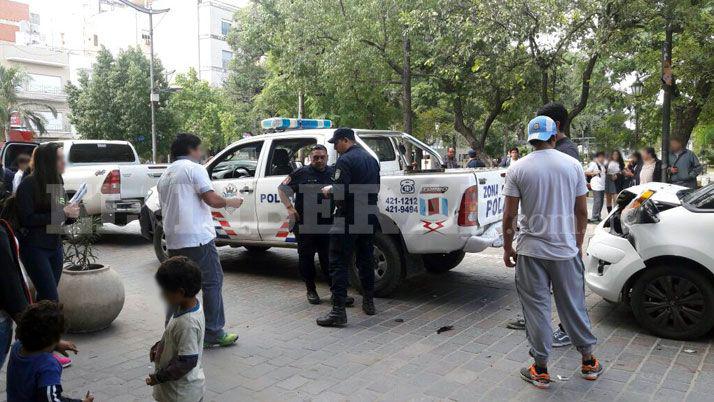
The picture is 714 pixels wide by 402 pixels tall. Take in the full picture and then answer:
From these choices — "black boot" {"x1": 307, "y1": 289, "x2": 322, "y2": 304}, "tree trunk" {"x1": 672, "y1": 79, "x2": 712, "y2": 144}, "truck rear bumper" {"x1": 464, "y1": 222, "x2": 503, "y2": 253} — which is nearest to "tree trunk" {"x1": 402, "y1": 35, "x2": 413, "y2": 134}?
"tree trunk" {"x1": 672, "y1": 79, "x2": 712, "y2": 144}

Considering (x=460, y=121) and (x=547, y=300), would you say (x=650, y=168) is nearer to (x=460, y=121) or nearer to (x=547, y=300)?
(x=547, y=300)

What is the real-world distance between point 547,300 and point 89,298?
398cm

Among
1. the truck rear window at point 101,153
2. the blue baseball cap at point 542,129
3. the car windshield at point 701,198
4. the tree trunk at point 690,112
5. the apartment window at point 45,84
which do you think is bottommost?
the car windshield at point 701,198

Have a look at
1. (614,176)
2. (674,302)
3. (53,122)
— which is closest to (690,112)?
(614,176)

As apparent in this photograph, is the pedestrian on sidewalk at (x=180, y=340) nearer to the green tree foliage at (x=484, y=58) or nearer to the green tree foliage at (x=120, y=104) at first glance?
the green tree foliage at (x=484, y=58)

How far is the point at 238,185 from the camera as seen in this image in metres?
7.23

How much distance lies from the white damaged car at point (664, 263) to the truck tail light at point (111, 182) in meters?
8.05

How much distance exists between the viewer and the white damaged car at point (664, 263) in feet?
15.5

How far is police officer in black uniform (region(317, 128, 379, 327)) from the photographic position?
543 centimetres

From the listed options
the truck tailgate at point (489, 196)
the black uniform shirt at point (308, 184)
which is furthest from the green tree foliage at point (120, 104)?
the truck tailgate at point (489, 196)

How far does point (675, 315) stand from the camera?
191 inches

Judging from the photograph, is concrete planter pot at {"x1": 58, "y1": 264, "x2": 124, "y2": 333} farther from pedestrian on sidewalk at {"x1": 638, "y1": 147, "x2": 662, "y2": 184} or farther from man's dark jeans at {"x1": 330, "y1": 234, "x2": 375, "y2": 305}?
pedestrian on sidewalk at {"x1": 638, "y1": 147, "x2": 662, "y2": 184}

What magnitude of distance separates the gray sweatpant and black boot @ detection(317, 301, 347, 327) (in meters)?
1.96

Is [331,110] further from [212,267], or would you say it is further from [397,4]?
[212,267]
